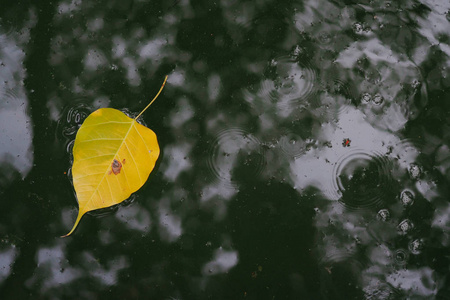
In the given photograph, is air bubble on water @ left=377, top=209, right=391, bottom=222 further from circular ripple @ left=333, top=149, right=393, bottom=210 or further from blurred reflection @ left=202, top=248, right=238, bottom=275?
blurred reflection @ left=202, top=248, right=238, bottom=275

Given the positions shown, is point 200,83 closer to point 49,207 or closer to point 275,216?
point 275,216

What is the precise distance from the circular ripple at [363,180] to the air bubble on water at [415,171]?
0.07 metres

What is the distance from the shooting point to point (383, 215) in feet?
4.62

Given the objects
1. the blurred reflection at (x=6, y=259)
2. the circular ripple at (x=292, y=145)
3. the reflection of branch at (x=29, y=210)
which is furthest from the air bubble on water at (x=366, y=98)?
the blurred reflection at (x=6, y=259)

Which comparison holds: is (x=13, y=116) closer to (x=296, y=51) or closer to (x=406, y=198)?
(x=296, y=51)

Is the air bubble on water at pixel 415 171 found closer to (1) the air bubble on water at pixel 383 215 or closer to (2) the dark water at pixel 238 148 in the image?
(2) the dark water at pixel 238 148

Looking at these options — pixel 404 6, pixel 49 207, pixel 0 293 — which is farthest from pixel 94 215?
pixel 404 6

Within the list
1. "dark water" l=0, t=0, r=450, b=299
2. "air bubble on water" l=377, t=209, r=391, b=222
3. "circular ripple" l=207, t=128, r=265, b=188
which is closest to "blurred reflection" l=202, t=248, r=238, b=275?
"dark water" l=0, t=0, r=450, b=299

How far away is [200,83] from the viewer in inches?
56.7

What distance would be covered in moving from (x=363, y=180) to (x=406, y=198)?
0.16 m

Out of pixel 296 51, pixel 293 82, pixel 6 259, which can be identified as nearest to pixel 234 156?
pixel 293 82

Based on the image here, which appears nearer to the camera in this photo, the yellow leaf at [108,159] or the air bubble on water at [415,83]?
the yellow leaf at [108,159]

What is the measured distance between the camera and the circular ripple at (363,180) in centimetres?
141

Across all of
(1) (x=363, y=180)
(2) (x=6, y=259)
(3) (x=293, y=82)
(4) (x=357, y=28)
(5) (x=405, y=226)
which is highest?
(4) (x=357, y=28)
